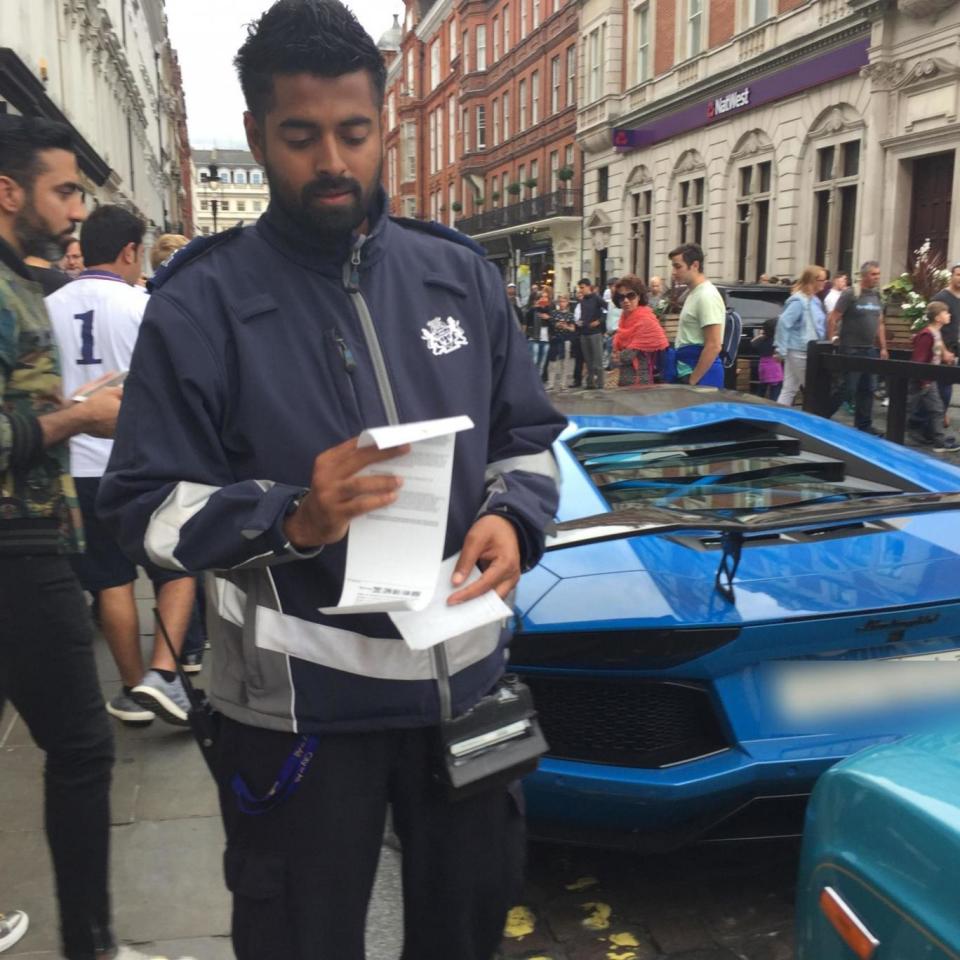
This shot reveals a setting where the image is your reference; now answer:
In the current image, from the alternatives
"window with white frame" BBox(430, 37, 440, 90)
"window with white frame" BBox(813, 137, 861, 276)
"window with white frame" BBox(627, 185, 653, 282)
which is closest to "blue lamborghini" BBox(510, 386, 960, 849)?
"window with white frame" BBox(813, 137, 861, 276)

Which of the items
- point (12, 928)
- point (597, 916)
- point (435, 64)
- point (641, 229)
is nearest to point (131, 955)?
point (12, 928)

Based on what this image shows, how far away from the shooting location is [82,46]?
22734 mm

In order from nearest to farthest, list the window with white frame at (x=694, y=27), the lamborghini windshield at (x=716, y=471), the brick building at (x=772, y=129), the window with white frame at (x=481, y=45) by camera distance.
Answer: the lamborghini windshield at (x=716, y=471) → the brick building at (x=772, y=129) → the window with white frame at (x=694, y=27) → the window with white frame at (x=481, y=45)

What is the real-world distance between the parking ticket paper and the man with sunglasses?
108 centimetres

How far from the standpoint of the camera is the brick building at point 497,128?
4250cm

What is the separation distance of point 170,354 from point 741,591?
5.09 ft

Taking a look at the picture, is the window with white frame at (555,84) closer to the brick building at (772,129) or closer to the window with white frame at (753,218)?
the brick building at (772,129)

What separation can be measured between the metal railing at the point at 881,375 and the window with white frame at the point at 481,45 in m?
50.2

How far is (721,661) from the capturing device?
100.0 inches

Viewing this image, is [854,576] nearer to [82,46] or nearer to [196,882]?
[196,882]

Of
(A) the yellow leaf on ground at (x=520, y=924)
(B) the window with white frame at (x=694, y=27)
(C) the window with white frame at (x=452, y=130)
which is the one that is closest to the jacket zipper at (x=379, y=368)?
(A) the yellow leaf on ground at (x=520, y=924)

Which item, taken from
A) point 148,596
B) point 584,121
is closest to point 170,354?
point 148,596

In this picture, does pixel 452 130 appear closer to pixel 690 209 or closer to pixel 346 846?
pixel 690 209

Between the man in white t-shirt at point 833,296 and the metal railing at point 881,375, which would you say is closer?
the metal railing at point 881,375
